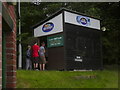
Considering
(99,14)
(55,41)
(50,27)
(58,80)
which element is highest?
(99,14)

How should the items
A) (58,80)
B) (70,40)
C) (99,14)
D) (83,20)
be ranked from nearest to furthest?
(58,80)
(70,40)
(83,20)
(99,14)

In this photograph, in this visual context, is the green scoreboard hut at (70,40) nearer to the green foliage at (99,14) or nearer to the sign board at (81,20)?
the sign board at (81,20)

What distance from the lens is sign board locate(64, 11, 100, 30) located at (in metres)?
11.9

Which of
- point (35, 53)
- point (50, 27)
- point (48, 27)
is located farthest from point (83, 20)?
point (35, 53)

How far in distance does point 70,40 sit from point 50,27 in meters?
1.31

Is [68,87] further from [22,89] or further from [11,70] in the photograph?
[11,70]

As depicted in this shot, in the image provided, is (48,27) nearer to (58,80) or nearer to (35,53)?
(35,53)

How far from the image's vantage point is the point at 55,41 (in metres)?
12.1

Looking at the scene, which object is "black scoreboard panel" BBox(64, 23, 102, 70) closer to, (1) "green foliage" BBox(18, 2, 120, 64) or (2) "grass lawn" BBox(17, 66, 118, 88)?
(1) "green foliage" BBox(18, 2, 120, 64)

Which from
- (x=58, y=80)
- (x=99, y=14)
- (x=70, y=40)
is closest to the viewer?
(x=58, y=80)

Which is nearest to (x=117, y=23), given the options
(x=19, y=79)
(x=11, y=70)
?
(x=19, y=79)

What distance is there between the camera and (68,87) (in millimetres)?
7988

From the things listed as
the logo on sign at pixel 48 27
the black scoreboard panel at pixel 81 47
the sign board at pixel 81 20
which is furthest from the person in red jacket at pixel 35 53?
the sign board at pixel 81 20

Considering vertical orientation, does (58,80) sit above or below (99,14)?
below
